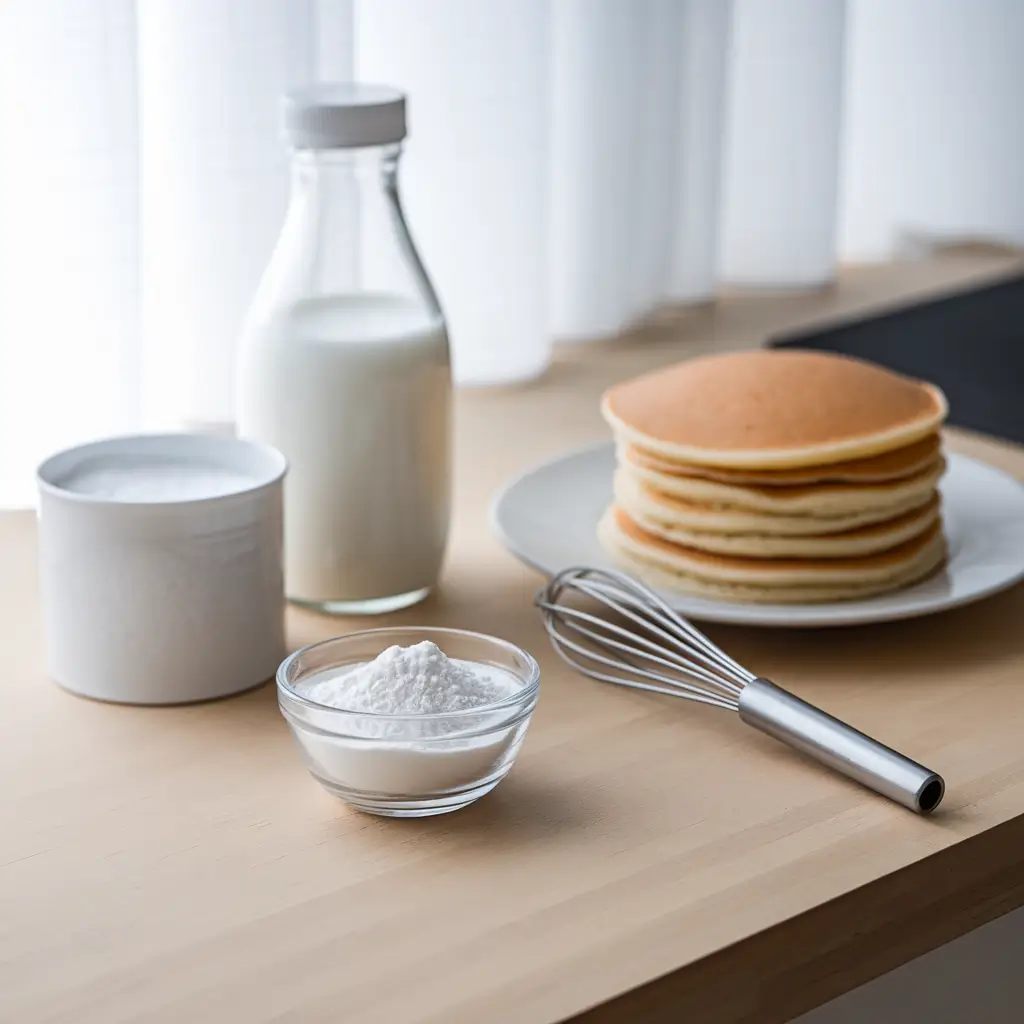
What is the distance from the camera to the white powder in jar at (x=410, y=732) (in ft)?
1.96

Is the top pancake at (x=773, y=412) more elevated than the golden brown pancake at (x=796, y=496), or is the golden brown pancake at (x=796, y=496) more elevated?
the top pancake at (x=773, y=412)

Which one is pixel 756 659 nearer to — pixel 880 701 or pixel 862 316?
pixel 880 701

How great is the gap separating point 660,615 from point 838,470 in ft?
0.36

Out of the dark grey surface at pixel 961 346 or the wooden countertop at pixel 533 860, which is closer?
the wooden countertop at pixel 533 860

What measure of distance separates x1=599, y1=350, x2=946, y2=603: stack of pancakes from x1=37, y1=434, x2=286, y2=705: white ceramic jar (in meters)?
0.19

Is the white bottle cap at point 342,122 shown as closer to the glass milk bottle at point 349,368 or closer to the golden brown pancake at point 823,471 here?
the glass milk bottle at point 349,368

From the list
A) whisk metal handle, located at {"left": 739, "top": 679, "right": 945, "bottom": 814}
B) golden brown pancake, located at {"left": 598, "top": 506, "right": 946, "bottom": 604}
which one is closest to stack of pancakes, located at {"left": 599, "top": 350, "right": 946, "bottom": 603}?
golden brown pancake, located at {"left": 598, "top": 506, "right": 946, "bottom": 604}

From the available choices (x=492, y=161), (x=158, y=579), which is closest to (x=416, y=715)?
(x=158, y=579)

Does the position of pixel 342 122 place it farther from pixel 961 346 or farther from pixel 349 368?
pixel 961 346

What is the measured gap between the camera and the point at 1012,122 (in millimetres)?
1728

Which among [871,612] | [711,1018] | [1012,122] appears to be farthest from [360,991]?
[1012,122]

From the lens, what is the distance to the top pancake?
0.77 metres

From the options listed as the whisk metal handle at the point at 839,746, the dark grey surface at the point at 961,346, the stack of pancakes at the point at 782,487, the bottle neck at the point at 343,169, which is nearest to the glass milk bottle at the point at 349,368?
the bottle neck at the point at 343,169

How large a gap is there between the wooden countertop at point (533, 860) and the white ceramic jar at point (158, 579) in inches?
0.7
